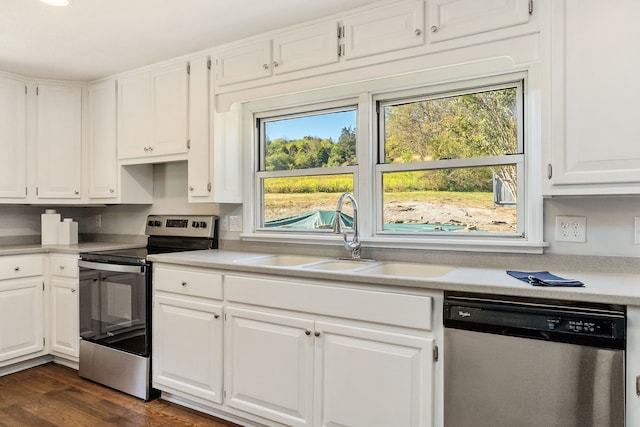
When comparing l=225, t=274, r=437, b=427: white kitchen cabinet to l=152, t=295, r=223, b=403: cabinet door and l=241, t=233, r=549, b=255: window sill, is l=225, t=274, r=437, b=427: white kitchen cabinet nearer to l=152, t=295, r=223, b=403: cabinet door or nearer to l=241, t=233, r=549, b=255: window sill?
l=152, t=295, r=223, b=403: cabinet door

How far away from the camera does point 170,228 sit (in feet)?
10.6

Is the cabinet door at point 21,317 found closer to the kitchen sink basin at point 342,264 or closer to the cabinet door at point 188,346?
the cabinet door at point 188,346

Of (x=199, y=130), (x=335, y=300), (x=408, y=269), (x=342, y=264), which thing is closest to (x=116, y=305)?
(x=199, y=130)

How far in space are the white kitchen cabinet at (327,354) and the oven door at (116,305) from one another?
0.66 meters

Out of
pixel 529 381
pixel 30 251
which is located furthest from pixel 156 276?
pixel 529 381

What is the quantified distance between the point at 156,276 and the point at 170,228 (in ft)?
2.31

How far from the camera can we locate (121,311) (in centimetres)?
272

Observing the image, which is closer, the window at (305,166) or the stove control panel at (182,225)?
the window at (305,166)

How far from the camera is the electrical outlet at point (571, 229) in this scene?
1950 millimetres

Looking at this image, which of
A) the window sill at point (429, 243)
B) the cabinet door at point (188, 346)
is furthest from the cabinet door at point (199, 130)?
the cabinet door at point (188, 346)

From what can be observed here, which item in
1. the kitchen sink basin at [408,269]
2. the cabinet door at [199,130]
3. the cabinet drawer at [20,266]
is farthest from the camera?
the cabinet drawer at [20,266]

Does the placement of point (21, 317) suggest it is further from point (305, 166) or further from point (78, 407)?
point (305, 166)

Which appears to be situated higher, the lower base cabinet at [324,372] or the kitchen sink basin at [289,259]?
the kitchen sink basin at [289,259]

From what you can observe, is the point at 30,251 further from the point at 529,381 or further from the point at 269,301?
the point at 529,381
